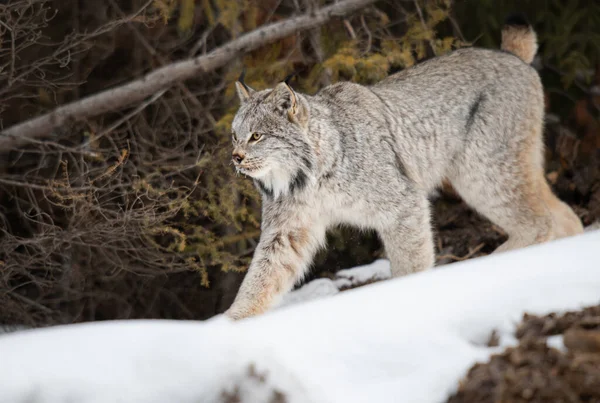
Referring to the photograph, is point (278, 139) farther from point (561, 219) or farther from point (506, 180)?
point (561, 219)

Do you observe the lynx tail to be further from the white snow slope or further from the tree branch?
the white snow slope

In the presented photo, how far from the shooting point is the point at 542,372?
221 cm

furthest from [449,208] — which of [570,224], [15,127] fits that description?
[15,127]

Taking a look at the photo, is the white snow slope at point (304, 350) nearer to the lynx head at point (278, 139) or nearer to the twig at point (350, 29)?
the lynx head at point (278, 139)

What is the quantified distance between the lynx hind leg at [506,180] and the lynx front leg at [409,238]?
0.78m

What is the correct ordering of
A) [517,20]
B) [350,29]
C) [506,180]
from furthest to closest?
[350,29]
[517,20]
[506,180]

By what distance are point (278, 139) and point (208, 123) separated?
227 centimetres

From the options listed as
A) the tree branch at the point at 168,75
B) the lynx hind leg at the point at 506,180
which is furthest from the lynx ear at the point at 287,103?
the tree branch at the point at 168,75

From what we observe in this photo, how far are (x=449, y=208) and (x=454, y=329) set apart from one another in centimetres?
471

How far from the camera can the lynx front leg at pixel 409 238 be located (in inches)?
179

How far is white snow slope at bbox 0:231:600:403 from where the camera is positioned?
228cm

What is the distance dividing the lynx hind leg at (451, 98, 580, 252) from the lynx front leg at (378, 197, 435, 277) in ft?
2.55

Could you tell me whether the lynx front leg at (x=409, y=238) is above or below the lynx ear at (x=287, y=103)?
below

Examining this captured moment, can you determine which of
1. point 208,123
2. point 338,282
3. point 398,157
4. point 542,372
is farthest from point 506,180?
point 542,372
